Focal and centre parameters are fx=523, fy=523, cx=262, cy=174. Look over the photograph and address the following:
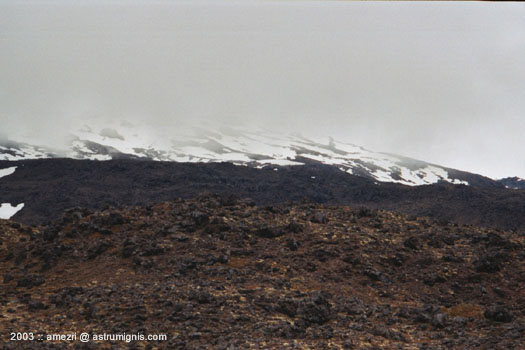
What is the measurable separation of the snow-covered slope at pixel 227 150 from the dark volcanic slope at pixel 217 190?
2567cm

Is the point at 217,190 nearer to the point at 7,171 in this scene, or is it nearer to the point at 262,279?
the point at 7,171

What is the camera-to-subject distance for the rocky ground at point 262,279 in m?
13.2

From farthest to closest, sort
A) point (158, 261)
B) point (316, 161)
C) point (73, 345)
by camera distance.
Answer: point (316, 161), point (158, 261), point (73, 345)

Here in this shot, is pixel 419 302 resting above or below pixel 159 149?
below

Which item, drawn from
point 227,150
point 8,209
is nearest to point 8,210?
point 8,209

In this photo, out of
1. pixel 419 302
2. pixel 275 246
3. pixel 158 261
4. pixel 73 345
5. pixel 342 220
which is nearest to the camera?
pixel 73 345

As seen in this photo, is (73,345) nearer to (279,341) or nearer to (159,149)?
(279,341)

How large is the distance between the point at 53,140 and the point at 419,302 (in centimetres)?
13896

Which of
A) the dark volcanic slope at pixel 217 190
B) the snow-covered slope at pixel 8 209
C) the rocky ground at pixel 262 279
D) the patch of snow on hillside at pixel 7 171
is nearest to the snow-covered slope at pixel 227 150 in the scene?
the patch of snow on hillside at pixel 7 171

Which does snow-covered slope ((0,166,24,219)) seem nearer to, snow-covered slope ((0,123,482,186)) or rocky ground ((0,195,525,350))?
snow-covered slope ((0,123,482,186))

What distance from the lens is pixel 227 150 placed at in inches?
5546

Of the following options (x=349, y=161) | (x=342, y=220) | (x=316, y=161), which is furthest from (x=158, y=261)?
(x=349, y=161)

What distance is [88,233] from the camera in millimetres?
19953

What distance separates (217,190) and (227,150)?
56.2 m
